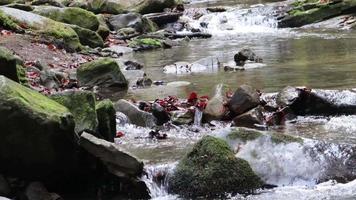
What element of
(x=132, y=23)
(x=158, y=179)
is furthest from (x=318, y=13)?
(x=158, y=179)

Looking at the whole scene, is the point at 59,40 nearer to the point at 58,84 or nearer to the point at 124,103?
the point at 58,84

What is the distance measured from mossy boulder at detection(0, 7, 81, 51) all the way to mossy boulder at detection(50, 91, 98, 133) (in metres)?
11.9

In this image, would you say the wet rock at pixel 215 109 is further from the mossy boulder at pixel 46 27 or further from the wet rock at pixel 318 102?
the mossy boulder at pixel 46 27

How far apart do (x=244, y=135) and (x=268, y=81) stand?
19.1ft

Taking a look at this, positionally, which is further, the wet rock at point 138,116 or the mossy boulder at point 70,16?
the mossy boulder at point 70,16

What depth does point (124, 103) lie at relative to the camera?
11.1 metres

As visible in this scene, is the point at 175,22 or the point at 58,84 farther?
the point at 175,22

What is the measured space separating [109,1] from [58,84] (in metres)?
19.8

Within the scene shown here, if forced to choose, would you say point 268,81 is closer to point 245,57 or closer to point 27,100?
point 245,57

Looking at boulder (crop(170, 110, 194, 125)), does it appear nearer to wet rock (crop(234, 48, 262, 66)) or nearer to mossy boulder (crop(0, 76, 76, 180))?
mossy boulder (crop(0, 76, 76, 180))

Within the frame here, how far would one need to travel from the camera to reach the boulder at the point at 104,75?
564 inches

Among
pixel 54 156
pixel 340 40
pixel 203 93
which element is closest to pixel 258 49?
pixel 340 40

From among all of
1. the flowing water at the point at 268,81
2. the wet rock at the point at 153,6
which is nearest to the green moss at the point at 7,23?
the flowing water at the point at 268,81

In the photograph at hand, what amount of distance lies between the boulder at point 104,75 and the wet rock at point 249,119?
4.93 m
